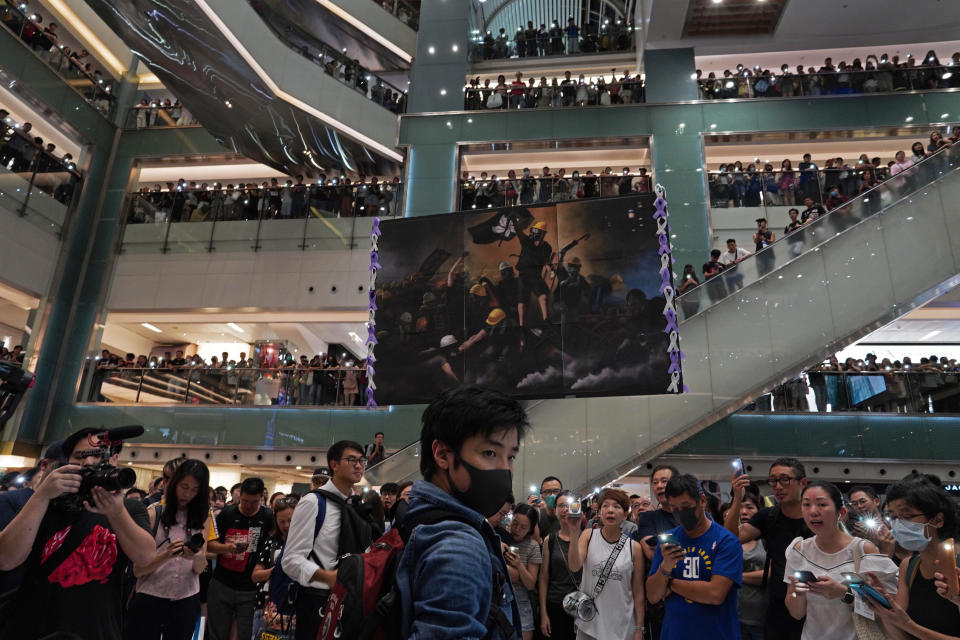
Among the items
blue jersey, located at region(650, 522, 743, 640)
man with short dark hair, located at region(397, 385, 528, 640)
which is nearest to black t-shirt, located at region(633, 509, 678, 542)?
blue jersey, located at region(650, 522, 743, 640)

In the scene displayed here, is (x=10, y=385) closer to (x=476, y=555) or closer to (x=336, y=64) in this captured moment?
(x=476, y=555)

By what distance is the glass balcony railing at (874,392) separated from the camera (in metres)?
11.8

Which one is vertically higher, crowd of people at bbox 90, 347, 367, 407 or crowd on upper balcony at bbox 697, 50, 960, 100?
crowd on upper balcony at bbox 697, 50, 960, 100

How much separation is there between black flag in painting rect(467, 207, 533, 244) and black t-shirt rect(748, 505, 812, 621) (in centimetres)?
557

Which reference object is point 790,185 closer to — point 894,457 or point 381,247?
point 894,457

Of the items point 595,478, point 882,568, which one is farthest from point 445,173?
point 882,568

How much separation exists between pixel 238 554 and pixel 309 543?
1.71 metres

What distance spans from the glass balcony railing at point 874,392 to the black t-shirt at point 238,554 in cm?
1006

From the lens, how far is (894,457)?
459 inches

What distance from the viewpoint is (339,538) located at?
343cm

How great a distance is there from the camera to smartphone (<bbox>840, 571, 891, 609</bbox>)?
285 cm

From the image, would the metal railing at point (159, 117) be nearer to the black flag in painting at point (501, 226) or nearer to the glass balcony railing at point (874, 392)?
the black flag in painting at point (501, 226)

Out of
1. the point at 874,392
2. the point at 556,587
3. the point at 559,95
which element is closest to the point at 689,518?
the point at 556,587

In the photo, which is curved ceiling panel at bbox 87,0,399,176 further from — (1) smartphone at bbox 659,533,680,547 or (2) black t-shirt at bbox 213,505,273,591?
(1) smartphone at bbox 659,533,680,547
